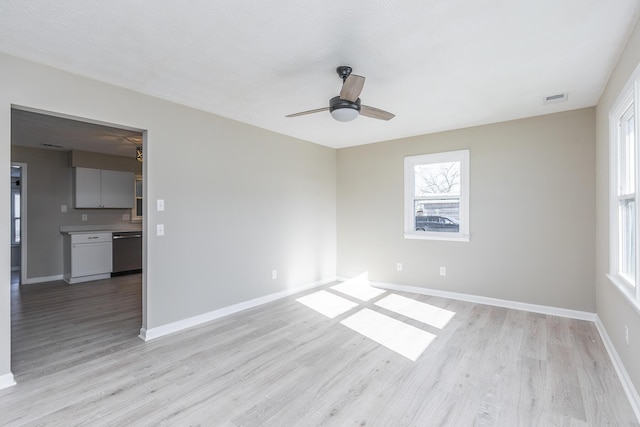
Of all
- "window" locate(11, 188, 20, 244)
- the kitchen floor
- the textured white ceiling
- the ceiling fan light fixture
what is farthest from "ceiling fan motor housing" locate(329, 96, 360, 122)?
"window" locate(11, 188, 20, 244)

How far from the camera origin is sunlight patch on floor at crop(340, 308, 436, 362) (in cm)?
300

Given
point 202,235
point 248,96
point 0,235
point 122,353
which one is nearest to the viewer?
point 0,235

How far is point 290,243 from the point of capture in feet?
16.2

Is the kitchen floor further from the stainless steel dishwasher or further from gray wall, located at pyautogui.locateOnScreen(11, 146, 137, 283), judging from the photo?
the stainless steel dishwasher

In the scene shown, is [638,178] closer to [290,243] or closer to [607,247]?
[607,247]

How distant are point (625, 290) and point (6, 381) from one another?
4.59 meters

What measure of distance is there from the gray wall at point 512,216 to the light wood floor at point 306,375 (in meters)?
0.56

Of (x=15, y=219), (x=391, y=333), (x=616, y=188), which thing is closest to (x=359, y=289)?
(x=391, y=333)

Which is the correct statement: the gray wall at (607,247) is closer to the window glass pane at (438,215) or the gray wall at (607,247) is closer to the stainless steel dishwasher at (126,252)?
the window glass pane at (438,215)

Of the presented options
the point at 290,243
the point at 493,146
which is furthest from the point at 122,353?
the point at 493,146

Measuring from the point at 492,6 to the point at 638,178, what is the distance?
4.63 feet

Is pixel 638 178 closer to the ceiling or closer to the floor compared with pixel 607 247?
closer to the ceiling

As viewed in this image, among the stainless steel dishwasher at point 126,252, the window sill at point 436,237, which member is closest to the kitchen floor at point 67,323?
the stainless steel dishwasher at point 126,252

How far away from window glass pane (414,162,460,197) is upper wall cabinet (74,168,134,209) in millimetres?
5734
